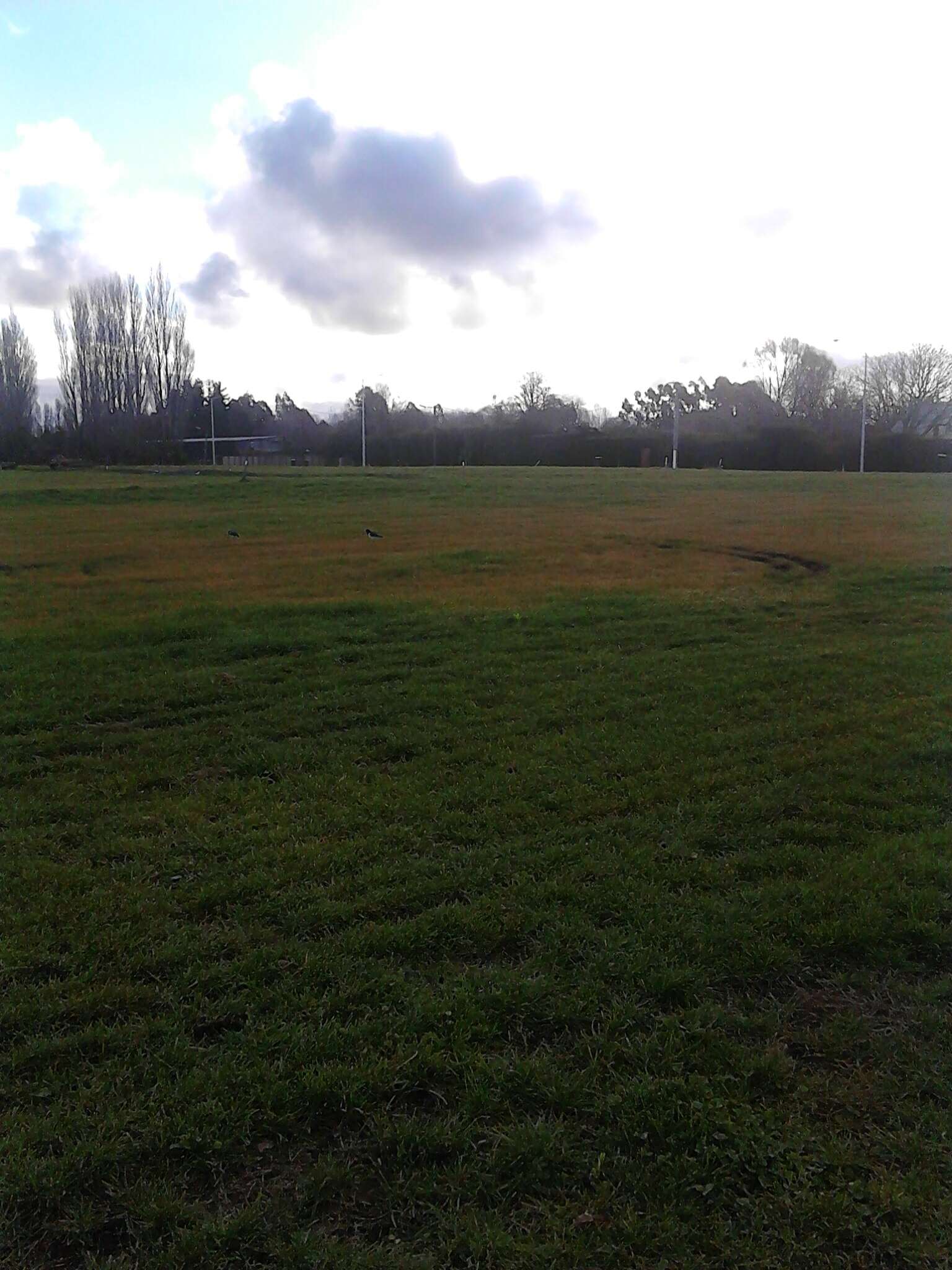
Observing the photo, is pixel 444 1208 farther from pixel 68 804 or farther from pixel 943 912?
pixel 68 804

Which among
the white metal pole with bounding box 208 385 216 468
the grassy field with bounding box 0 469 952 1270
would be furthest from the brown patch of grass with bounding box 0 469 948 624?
the white metal pole with bounding box 208 385 216 468

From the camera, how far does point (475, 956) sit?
3.42 m

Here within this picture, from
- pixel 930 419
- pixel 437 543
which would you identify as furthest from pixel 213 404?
pixel 437 543

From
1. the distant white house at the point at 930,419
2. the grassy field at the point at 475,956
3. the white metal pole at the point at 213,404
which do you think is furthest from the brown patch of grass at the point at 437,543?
the distant white house at the point at 930,419

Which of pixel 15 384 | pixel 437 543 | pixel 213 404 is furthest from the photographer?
pixel 213 404

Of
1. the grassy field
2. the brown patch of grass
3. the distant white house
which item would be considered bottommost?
the grassy field

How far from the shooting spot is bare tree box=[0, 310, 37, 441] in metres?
38.8

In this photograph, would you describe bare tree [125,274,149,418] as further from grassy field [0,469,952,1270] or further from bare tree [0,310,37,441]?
grassy field [0,469,952,1270]

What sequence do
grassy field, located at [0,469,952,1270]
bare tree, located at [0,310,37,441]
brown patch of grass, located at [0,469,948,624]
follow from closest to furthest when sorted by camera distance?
1. grassy field, located at [0,469,952,1270]
2. brown patch of grass, located at [0,469,948,624]
3. bare tree, located at [0,310,37,441]

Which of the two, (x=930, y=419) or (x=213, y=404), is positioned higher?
(x=213, y=404)

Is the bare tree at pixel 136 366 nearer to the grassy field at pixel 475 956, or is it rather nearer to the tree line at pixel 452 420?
the tree line at pixel 452 420

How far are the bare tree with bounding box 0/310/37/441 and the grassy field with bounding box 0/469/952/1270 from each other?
35.1m

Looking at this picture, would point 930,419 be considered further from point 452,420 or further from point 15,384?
point 15,384

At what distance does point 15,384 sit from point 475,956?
140 ft
